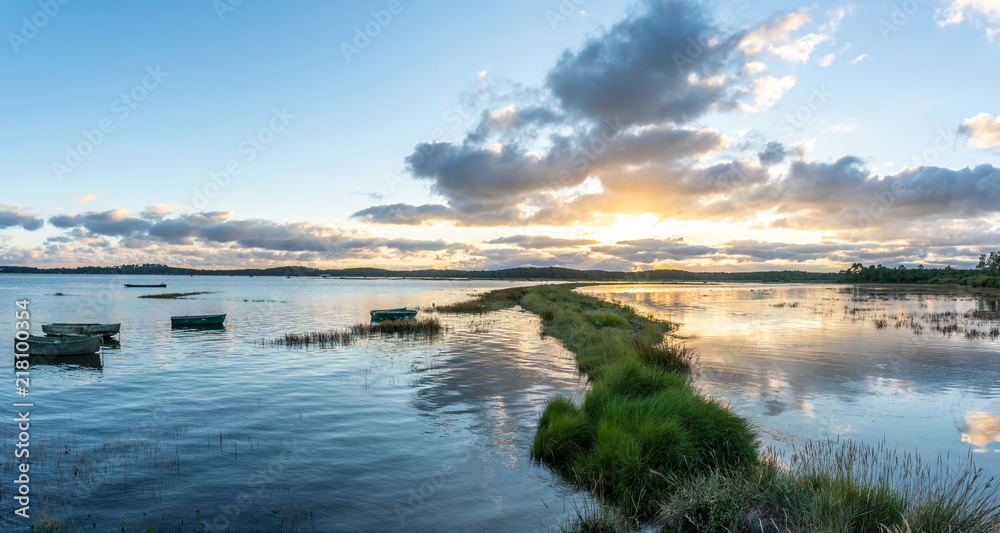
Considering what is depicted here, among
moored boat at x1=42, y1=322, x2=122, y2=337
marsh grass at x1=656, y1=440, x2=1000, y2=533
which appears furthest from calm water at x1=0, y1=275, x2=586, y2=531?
moored boat at x1=42, y1=322, x2=122, y2=337

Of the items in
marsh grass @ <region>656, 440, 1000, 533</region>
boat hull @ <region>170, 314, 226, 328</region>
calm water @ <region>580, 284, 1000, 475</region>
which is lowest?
calm water @ <region>580, 284, 1000, 475</region>

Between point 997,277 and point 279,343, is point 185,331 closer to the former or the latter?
point 279,343

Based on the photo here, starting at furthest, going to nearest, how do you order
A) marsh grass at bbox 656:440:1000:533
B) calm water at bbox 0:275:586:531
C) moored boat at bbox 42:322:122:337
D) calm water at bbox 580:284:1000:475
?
moored boat at bbox 42:322:122:337 → calm water at bbox 580:284:1000:475 → calm water at bbox 0:275:586:531 → marsh grass at bbox 656:440:1000:533

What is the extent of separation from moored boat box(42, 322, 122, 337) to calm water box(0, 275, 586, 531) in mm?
12064

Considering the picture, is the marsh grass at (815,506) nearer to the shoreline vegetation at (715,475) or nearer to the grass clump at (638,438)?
the shoreline vegetation at (715,475)

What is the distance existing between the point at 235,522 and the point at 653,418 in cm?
992

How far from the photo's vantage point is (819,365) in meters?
27.6

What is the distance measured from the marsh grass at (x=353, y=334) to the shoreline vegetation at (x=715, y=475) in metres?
27.1

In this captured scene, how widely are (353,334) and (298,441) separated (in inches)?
1093

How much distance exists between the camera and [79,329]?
42.0 metres

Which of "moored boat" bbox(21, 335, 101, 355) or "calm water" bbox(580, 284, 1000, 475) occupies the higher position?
"moored boat" bbox(21, 335, 101, 355)

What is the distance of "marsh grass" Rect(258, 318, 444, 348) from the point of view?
37875 mm

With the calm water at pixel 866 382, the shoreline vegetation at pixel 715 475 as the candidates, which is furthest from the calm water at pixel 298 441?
the calm water at pixel 866 382

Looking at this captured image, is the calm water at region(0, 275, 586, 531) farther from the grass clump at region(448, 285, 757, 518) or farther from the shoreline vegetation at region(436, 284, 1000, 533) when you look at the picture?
the shoreline vegetation at region(436, 284, 1000, 533)
